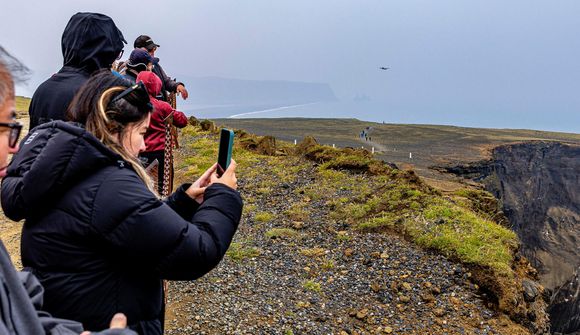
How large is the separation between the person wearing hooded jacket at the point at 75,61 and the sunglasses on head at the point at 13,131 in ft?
7.45

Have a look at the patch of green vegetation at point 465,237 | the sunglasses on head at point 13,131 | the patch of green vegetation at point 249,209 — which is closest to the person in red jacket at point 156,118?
the sunglasses on head at point 13,131

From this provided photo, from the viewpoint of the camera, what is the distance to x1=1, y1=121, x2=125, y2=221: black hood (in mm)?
1744

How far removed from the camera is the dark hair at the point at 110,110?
207 centimetres

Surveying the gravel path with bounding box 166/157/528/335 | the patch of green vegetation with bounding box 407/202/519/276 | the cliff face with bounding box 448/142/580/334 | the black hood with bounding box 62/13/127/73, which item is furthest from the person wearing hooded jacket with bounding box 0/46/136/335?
the cliff face with bounding box 448/142/580/334

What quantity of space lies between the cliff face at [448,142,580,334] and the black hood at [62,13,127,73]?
24216mm

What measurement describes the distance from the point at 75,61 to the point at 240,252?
4.37 meters

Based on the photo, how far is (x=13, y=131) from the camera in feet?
4.59

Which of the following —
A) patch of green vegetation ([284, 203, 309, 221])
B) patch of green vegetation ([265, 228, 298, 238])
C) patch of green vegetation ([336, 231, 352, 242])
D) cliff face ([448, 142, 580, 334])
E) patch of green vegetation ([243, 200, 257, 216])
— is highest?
patch of green vegetation ([284, 203, 309, 221])

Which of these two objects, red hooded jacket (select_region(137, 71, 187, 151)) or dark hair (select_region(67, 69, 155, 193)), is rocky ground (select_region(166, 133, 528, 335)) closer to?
red hooded jacket (select_region(137, 71, 187, 151))

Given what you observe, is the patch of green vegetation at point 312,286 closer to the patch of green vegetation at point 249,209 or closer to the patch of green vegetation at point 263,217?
the patch of green vegetation at point 263,217

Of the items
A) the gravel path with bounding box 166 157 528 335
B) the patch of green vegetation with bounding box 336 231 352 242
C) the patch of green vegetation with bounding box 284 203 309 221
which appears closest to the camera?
the gravel path with bounding box 166 157 528 335

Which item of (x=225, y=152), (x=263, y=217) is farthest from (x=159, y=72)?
(x=225, y=152)

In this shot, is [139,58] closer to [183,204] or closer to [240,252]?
[240,252]

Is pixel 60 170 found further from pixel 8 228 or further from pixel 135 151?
pixel 8 228
